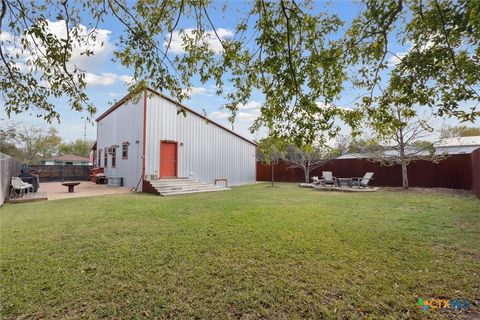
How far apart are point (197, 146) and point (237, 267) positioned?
40.5ft

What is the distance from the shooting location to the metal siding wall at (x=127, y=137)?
1303 centimetres

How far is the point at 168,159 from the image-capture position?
1365 cm

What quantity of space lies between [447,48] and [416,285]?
2.85 metres

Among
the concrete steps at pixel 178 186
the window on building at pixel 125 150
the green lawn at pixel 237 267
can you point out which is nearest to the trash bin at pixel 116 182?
the window on building at pixel 125 150

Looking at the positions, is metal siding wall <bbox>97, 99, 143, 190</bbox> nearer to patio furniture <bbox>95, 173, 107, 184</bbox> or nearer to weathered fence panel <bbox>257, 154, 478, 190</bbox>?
patio furniture <bbox>95, 173, 107, 184</bbox>

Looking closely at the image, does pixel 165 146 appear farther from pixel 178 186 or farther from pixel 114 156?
pixel 114 156

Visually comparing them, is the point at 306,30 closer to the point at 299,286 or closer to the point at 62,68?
the point at 299,286

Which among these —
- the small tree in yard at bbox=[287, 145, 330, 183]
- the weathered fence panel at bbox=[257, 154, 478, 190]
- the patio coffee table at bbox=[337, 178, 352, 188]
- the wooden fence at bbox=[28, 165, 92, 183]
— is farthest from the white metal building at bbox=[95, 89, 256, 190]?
the patio coffee table at bbox=[337, 178, 352, 188]

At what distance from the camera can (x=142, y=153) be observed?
1260 cm

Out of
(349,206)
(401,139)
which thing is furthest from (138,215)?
(401,139)

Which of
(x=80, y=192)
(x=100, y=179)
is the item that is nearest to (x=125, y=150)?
(x=80, y=192)

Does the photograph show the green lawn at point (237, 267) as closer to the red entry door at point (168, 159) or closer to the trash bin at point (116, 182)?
the red entry door at point (168, 159)

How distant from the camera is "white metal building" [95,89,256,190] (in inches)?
506

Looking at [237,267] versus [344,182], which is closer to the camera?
[237,267]
